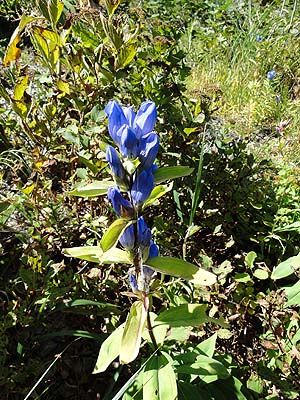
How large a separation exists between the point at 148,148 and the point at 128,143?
1.8 inches

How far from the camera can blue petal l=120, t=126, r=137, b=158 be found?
103 centimetres

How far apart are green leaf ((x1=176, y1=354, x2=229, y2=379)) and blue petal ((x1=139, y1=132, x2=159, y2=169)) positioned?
575 millimetres

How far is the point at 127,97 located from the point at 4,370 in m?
1.13

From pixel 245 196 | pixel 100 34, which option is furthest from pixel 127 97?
pixel 245 196

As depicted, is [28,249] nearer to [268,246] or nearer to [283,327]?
[283,327]

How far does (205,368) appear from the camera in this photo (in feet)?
4.31

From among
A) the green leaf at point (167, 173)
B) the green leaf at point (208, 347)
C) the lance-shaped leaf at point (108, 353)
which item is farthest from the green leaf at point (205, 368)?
the green leaf at point (167, 173)

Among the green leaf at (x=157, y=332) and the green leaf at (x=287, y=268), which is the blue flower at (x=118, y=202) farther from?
the green leaf at (x=287, y=268)

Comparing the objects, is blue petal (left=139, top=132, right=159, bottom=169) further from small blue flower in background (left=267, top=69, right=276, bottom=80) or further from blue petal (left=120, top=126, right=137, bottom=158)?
small blue flower in background (left=267, top=69, right=276, bottom=80)

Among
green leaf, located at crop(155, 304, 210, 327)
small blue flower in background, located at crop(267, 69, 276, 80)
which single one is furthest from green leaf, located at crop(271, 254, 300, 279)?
small blue flower in background, located at crop(267, 69, 276, 80)

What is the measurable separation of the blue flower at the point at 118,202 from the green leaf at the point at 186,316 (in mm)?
299

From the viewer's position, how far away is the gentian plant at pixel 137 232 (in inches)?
41.7

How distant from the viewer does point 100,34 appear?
1730mm

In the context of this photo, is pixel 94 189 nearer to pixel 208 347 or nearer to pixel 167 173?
pixel 167 173
